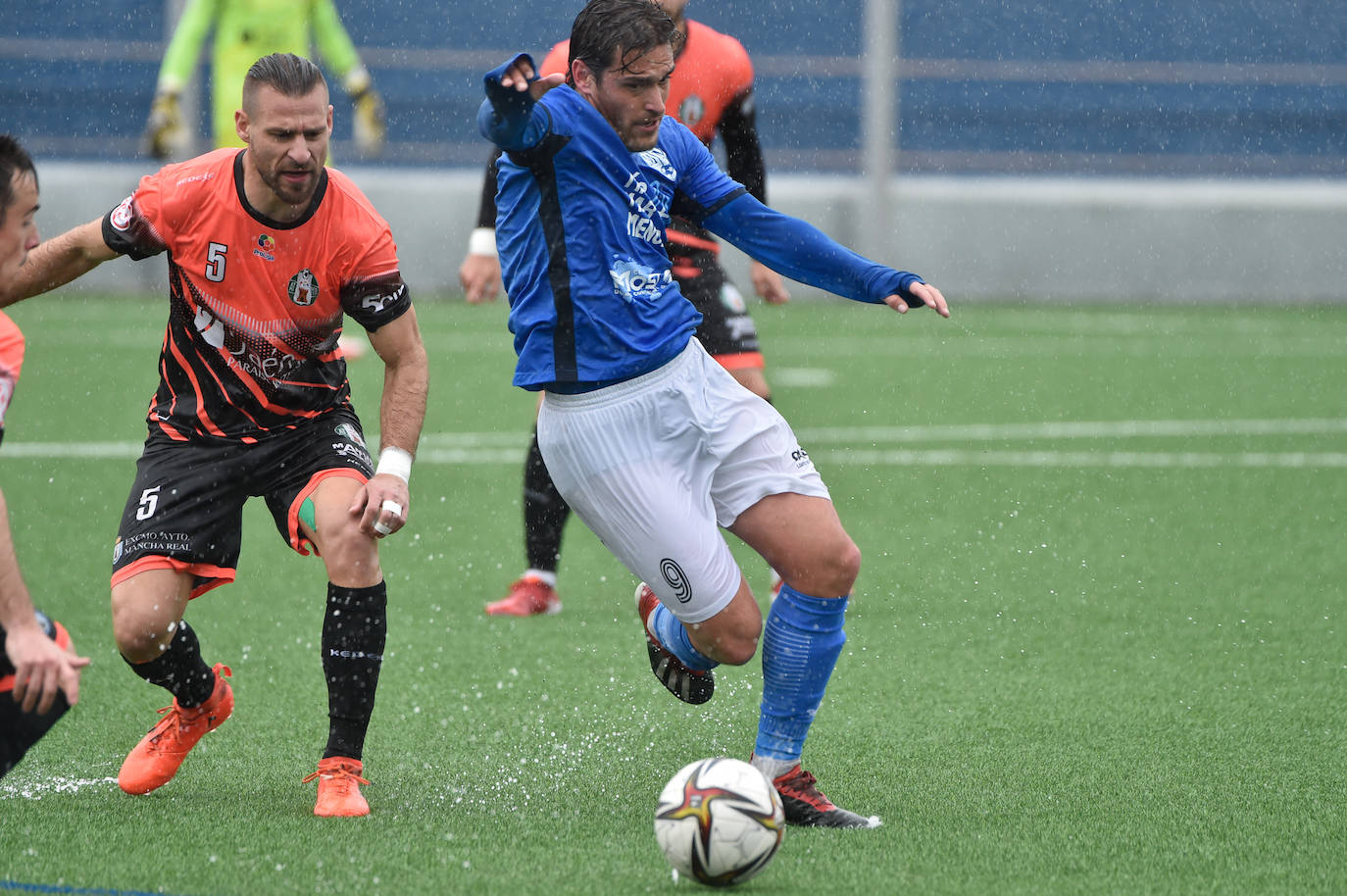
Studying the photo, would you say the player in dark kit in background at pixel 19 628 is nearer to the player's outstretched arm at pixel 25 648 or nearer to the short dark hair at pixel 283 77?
the player's outstretched arm at pixel 25 648

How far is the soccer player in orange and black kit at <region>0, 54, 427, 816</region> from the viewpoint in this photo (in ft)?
13.9

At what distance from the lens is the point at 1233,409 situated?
11.3 m

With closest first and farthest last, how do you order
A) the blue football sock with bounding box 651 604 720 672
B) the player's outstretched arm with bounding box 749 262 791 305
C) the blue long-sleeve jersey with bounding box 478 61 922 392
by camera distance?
the blue long-sleeve jersey with bounding box 478 61 922 392, the blue football sock with bounding box 651 604 720 672, the player's outstretched arm with bounding box 749 262 791 305

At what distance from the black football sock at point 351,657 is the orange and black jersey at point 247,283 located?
54 cm

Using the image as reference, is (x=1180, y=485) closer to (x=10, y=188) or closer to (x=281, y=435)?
(x=281, y=435)

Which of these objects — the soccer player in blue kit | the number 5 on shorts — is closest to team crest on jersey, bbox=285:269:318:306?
the soccer player in blue kit

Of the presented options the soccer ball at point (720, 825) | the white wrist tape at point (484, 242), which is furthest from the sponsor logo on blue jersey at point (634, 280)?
the white wrist tape at point (484, 242)

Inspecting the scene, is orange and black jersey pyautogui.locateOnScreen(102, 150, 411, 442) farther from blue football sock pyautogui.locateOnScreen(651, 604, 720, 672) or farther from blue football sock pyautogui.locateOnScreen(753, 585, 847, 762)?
blue football sock pyautogui.locateOnScreen(753, 585, 847, 762)

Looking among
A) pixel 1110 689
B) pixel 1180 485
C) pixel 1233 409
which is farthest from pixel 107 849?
pixel 1233 409

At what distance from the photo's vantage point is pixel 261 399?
4477 mm

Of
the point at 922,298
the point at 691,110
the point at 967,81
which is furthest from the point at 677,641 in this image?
the point at 967,81

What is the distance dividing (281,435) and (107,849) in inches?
44.4

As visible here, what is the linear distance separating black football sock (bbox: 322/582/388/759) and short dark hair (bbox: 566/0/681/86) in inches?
53.7

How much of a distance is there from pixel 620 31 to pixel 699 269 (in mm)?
2221
